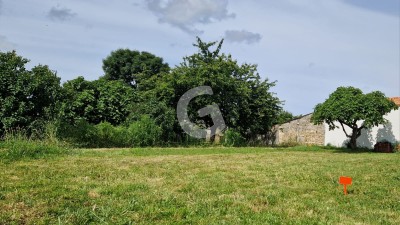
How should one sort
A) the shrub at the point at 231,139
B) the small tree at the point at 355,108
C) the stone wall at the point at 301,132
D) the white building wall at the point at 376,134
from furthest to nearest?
the stone wall at the point at 301,132 < the white building wall at the point at 376,134 < the shrub at the point at 231,139 < the small tree at the point at 355,108

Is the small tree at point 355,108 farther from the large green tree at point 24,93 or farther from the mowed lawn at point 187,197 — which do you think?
the large green tree at point 24,93

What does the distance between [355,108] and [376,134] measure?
6.17m

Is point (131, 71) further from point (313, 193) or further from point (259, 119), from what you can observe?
point (313, 193)

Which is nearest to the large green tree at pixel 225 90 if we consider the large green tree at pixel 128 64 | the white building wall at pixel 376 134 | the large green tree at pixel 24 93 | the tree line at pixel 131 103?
the tree line at pixel 131 103

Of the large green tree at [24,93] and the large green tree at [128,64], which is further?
the large green tree at [128,64]

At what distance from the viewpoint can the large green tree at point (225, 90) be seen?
23797mm

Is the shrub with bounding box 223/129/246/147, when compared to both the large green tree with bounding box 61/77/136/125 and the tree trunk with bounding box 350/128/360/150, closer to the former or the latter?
the large green tree with bounding box 61/77/136/125

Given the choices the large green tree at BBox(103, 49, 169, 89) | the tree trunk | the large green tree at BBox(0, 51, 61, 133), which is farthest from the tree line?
the large green tree at BBox(103, 49, 169, 89)

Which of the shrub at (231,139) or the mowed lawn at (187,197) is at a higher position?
the shrub at (231,139)

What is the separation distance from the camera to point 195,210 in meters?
4.61

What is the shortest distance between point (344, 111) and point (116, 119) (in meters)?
14.6

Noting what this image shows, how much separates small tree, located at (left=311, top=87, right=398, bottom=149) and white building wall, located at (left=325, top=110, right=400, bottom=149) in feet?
9.14

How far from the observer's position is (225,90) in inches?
983

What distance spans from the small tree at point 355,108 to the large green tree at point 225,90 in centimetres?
609
